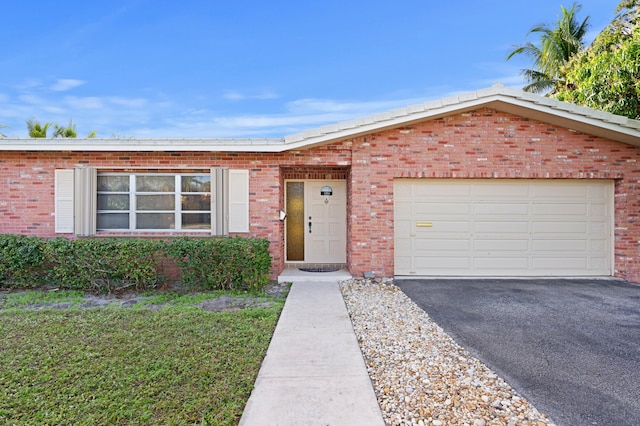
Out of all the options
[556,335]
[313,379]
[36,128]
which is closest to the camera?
[313,379]

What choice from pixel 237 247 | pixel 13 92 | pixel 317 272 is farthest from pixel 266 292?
pixel 13 92

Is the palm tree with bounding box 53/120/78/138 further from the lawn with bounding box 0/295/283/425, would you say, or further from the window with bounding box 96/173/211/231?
the lawn with bounding box 0/295/283/425

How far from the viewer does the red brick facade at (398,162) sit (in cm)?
767

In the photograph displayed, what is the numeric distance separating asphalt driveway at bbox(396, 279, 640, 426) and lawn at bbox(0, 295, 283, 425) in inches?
99.6

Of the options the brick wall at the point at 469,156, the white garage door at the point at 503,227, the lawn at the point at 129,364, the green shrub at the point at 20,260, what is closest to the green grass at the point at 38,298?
the green shrub at the point at 20,260

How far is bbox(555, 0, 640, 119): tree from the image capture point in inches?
357

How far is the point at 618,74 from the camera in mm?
9383

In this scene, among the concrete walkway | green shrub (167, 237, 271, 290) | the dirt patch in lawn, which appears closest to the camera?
the concrete walkway

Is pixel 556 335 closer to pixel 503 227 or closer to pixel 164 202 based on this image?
pixel 503 227

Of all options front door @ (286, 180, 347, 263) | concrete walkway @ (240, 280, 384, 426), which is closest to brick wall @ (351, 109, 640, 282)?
front door @ (286, 180, 347, 263)

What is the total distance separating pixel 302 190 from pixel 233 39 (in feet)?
25.3

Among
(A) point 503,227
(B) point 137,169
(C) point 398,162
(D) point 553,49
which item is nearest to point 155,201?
(B) point 137,169

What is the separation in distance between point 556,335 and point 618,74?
8.78m

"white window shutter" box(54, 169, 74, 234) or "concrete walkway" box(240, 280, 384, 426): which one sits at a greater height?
"white window shutter" box(54, 169, 74, 234)
